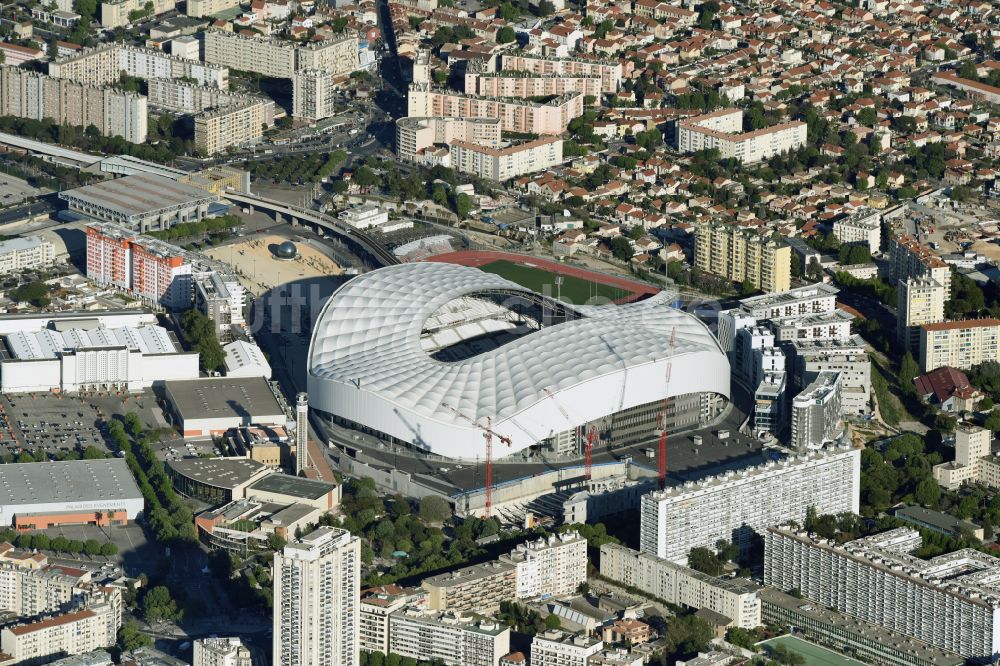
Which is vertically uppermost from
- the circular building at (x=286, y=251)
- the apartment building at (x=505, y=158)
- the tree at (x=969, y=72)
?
the tree at (x=969, y=72)

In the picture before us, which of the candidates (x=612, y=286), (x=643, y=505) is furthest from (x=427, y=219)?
(x=643, y=505)

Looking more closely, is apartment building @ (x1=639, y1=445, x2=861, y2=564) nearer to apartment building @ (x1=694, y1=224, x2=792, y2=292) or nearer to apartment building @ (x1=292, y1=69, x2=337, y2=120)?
apartment building @ (x1=694, y1=224, x2=792, y2=292)

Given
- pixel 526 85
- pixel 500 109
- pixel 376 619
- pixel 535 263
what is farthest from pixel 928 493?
pixel 526 85

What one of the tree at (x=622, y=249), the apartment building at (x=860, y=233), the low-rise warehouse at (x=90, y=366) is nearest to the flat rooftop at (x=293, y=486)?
the low-rise warehouse at (x=90, y=366)

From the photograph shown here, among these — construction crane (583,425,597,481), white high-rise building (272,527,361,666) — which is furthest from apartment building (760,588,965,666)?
white high-rise building (272,527,361,666)

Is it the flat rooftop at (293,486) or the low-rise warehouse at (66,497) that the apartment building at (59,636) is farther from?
the flat rooftop at (293,486)

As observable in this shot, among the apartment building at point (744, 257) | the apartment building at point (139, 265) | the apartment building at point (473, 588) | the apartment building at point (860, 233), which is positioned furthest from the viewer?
the apartment building at point (860, 233)
